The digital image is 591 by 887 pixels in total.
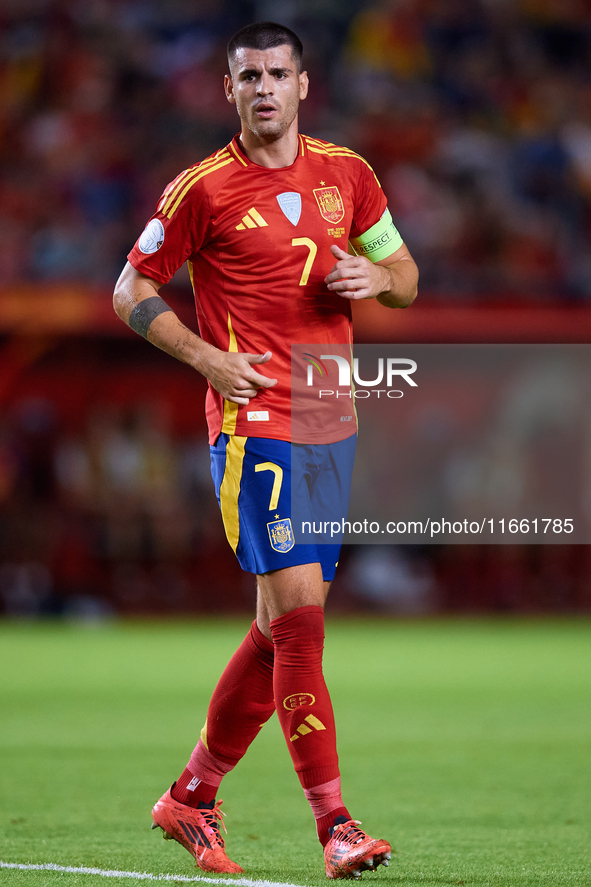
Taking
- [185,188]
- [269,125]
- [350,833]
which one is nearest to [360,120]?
[269,125]

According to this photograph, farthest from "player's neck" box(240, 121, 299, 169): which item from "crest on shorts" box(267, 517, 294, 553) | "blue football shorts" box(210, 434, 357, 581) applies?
"crest on shorts" box(267, 517, 294, 553)

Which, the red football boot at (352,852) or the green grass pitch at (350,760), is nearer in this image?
the red football boot at (352,852)

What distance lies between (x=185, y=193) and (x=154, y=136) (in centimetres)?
1270

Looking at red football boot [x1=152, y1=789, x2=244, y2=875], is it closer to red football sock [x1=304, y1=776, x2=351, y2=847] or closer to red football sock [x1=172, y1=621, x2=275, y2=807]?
red football sock [x1=172, y1=621, x2=275, y2=807]

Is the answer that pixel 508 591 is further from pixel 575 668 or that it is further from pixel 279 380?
pixel 279 380

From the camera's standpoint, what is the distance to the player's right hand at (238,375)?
11.4 ft

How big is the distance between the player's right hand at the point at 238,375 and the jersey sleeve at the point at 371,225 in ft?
2.04

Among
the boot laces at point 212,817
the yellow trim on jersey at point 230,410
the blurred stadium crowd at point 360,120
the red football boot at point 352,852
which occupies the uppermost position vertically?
the blurred stadium crowd at point 360,120

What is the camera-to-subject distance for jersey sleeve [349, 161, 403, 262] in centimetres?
383

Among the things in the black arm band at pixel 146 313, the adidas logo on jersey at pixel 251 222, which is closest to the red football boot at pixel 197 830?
the black arm band at pixel 146 313

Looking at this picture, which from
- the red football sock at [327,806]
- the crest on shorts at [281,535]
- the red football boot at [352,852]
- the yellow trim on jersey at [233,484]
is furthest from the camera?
the yellow trim on jersey at [233,484]

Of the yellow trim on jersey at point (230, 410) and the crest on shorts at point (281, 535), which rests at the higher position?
the yellow trim on jersey at point (230, 410)

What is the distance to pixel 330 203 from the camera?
3682 mm

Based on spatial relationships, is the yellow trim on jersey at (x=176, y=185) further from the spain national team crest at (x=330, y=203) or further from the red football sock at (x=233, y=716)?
the red football sock at (x=233, y=716)
